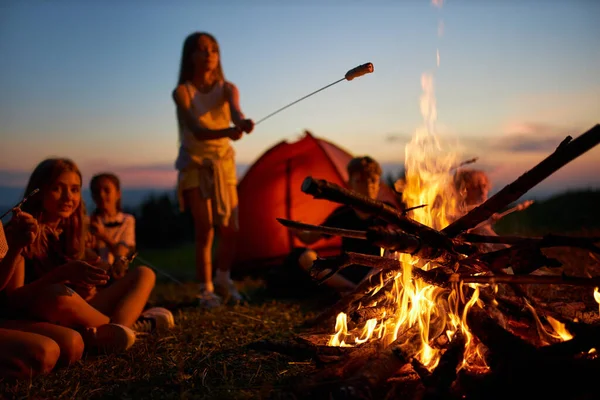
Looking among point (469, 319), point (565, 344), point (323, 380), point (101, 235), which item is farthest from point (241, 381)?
point (101, 235)

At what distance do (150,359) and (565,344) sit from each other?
2279 millimetres

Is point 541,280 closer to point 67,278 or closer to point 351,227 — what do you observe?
point 67,278

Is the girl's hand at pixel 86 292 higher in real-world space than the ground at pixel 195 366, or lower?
higher

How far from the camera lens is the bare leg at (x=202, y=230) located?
5176 mm

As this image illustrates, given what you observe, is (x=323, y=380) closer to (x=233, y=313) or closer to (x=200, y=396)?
(x=200, y=396)

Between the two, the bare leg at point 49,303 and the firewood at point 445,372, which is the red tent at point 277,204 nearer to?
the bare leg at point 49,303

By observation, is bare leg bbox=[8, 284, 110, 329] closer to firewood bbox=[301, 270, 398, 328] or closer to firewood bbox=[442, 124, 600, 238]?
firewood bbox=[301, 270, 398, 328]

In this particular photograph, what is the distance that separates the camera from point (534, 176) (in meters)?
2.43

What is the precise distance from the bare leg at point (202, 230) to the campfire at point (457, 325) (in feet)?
7.63

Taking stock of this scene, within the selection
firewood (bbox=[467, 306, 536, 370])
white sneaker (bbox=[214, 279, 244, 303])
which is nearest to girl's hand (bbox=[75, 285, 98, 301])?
white sneaker (bbox=[214, 279, 244, 303])

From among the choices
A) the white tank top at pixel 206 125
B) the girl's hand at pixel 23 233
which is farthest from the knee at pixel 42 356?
the white tank top at pixel 206 125

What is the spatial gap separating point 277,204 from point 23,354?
16.0 ft

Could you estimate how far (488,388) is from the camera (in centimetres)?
223

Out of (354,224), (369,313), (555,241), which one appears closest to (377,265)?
(369,313)
